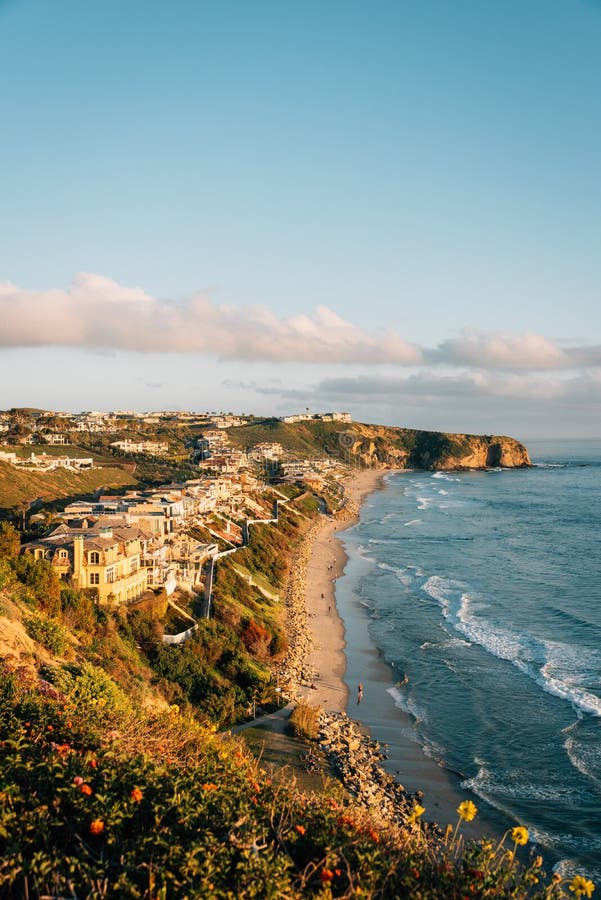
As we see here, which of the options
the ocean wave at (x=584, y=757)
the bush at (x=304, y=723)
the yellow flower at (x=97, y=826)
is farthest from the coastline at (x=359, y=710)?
the yellow flower at (x=97, y=826)

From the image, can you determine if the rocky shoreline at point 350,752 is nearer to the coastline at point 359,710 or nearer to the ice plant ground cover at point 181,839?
the coastline at point 359,710

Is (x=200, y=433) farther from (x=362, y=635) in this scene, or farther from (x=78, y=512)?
(x=362, y=635)

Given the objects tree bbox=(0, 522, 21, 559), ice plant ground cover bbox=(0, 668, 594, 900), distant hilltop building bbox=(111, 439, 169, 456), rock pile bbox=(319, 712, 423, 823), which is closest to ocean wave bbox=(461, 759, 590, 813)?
rock pile bbox=(319, 712, 423, 823)

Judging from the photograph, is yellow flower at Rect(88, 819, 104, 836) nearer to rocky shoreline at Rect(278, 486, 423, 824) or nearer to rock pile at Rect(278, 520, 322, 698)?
rocky shoreline at Rect(278, 486, 423, 824)

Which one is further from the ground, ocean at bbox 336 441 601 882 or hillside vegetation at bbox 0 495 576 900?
hillside vegetation at bbox 0 495 576 900

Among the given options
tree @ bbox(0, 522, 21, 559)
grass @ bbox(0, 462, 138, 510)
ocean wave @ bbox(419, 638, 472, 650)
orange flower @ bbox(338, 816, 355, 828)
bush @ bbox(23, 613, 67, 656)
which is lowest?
ocean wave @ bbox(419, 638, 472, 650)

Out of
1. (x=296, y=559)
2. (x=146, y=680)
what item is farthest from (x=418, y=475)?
(x=146, y=680)

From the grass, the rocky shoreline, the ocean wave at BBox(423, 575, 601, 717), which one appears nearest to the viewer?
the rocky shoreline

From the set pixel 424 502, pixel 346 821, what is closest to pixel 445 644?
pixel 346 821
